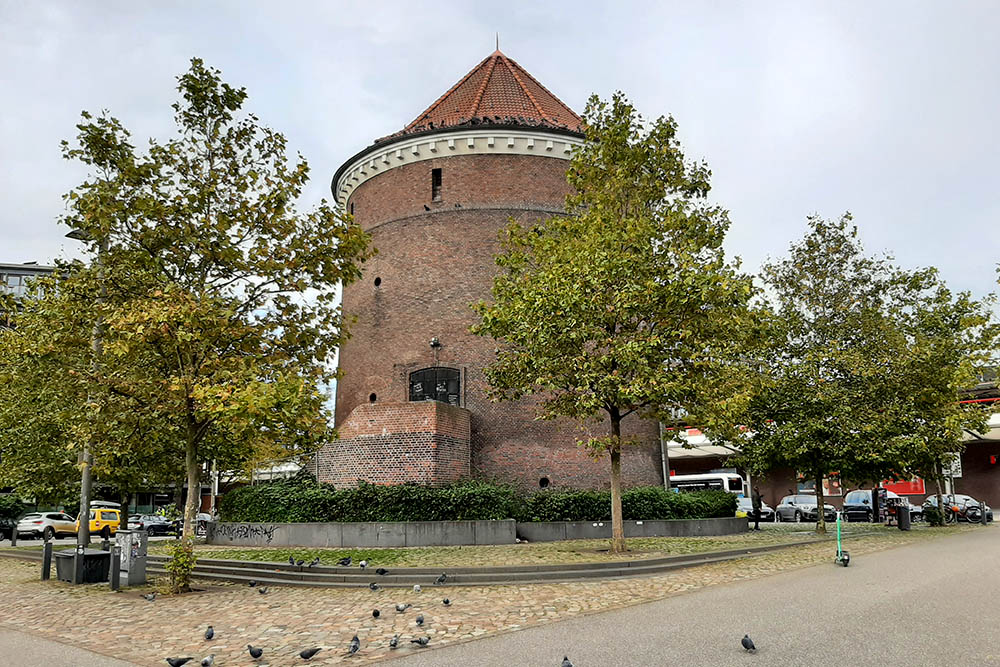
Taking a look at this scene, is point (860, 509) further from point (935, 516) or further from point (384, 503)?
point (384, 503)

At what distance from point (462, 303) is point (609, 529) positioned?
8.90 m

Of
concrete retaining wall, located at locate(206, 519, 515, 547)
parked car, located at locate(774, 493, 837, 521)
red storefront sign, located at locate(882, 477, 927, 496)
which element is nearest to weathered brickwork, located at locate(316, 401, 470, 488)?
concrete retaining wall, located at locate(206, 519, 515, 547)

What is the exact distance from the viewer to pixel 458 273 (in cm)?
2642

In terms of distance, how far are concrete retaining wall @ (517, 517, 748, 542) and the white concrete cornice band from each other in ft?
42.5

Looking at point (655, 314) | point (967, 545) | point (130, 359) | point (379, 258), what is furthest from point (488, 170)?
point (967, 545)

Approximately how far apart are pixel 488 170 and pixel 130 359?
15.9m

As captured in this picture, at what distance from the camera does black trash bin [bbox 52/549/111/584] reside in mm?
14605

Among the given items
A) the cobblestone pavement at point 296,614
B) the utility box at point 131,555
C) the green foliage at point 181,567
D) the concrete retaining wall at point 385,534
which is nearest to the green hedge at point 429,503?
the concrete retaining wall at point 385,534

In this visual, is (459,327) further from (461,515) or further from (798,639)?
(798,639)

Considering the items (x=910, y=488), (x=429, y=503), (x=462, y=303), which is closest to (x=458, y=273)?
(x=462, y=303)

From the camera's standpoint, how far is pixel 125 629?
9.66 metres

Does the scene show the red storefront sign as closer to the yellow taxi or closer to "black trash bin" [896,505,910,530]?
"black trash bin" [896,505,910,530]

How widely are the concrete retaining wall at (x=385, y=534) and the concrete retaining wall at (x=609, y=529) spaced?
1152 millimetres

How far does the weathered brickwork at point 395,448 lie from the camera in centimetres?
2183
